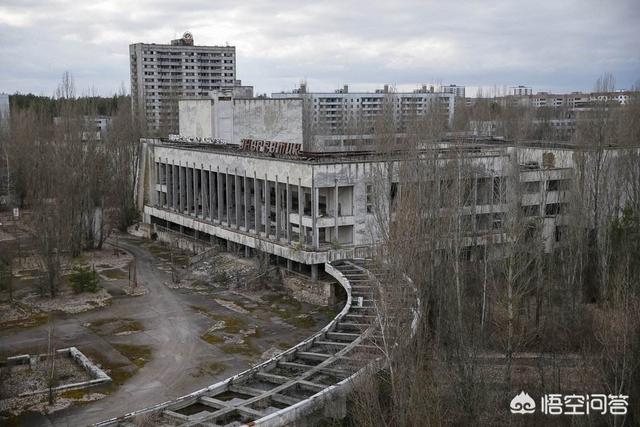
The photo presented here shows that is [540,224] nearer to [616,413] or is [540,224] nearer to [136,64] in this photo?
[616,413]

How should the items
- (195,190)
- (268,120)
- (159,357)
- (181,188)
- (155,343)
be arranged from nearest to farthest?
(159,357)
(155,343)
(268,120)
(195,190)
(181,188)

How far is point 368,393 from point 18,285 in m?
28.2

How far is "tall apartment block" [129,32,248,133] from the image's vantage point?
4422 inches

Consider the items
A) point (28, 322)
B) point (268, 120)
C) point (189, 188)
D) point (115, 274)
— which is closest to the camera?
point (28, 322)

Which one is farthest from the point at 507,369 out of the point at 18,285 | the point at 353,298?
the point at 18,285

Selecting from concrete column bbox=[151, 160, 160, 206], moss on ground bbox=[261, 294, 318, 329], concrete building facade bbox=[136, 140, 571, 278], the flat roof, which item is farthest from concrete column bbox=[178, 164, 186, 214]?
moss on ground bbox=[261, 294, 318, 329]

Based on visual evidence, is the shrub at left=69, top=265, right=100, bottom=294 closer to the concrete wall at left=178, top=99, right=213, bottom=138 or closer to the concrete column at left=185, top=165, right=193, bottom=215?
the concrete column at left=185, top=165, right=193, bottom=215

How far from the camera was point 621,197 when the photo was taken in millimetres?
37094

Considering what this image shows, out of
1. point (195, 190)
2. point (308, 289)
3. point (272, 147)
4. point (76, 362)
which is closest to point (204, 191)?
point (195, 190)

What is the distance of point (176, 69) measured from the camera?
114625 millimetres

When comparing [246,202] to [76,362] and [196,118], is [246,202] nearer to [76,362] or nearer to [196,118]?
[196,118]

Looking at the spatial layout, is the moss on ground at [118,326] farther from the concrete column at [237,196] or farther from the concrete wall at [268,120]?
the concrete wall at [268,120]

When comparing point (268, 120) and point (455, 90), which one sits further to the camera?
point (455, 90)

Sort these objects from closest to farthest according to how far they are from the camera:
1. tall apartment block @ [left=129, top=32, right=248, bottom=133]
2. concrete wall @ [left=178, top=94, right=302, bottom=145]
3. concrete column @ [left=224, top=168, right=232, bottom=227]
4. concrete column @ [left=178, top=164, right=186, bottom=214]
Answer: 1. concrete column @ [left=224, top=168, right=232, bottom=227]
2. concrete wall @ [left=178, top=94, right=302, bottom=145]
3. concrete column @ [left=178, top=164, right=186, bottom=214]
4. tall apartment block @ [left=129, top=32, right=248, bottom=133]
